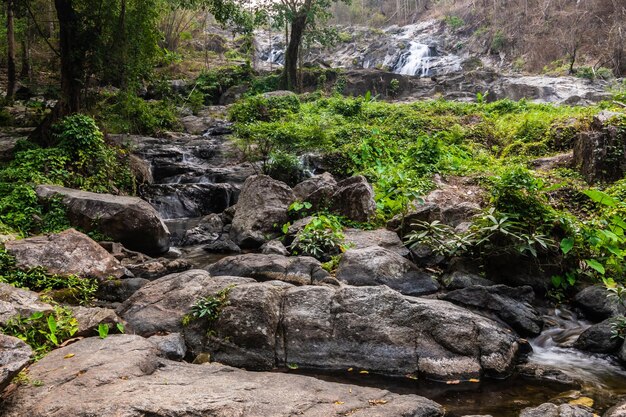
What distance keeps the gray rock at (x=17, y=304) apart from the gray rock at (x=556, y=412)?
4572 millimetres

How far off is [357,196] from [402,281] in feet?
10.1

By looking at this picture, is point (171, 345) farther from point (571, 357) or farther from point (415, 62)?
point (415, 62)

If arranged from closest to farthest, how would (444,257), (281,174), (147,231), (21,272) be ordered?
(21,272)
(444,257)
(147,231)
(281,174)

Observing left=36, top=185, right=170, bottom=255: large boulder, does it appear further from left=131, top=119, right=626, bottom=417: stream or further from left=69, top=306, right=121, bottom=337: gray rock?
left=69, top=306, right=121, bottom=337: gray rock

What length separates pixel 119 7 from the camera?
12.4 meters

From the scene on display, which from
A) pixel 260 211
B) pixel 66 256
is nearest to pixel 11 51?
pixel 260 211

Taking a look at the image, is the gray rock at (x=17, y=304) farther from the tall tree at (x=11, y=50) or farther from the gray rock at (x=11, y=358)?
the tall tree at (x=11, y=50)

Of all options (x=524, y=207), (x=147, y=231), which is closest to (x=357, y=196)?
(x=524, y=207)

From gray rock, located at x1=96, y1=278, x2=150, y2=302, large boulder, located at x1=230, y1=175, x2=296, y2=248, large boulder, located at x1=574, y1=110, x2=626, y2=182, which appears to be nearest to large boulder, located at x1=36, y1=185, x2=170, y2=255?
large boulder, located at x1=230, y1=175, x2=296, y2=248

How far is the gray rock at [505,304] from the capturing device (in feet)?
17.6

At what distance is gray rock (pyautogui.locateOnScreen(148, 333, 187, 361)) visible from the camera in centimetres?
451

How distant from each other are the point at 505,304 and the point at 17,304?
5521 millimetres

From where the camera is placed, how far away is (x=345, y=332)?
4.80 metres

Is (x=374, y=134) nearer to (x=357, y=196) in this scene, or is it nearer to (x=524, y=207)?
(x=357, y=196)
